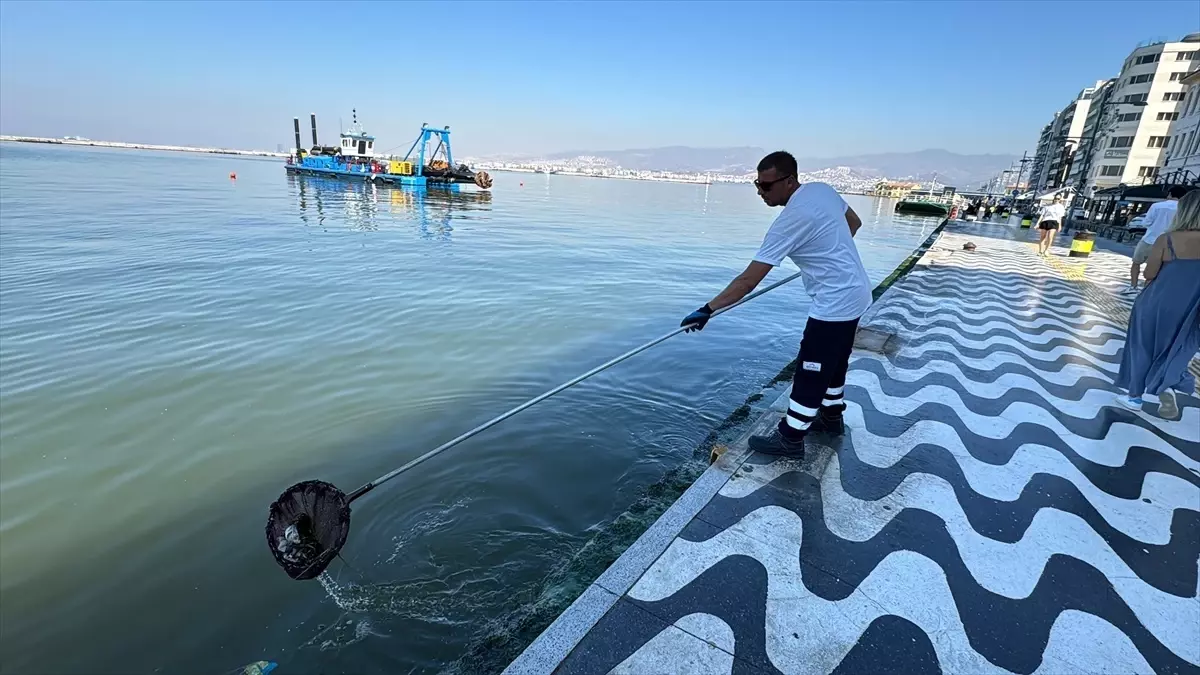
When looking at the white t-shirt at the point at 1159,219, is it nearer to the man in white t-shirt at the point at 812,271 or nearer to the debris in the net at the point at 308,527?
the man in white t-shirt at the point at 812,271

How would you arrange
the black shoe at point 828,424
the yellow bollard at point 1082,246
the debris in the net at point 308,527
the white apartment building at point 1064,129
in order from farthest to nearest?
the white apartment building at point 1064,129 < the yellow bollard at point 1082,246 < the black shoe at point 828,424 < the debris in the net at point 308,527

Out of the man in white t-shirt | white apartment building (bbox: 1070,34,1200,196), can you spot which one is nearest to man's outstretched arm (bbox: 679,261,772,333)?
the man in white t-shirt

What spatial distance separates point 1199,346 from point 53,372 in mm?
10584

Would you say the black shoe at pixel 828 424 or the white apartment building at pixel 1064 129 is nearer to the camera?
the black shoe at pixel 828 424

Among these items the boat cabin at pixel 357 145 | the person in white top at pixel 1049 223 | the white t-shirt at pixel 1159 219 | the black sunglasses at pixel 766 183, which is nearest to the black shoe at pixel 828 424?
the black sunglasses at pixel 766 183

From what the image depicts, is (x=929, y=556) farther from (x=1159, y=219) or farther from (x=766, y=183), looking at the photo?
(x=1159, y=219)

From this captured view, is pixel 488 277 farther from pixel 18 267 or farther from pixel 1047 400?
pixel 1047 400

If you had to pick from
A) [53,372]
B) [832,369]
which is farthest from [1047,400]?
[53,372]

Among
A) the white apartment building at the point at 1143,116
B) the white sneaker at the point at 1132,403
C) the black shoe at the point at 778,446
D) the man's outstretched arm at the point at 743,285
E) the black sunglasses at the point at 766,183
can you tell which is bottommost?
the black shoe at the point at 778,446

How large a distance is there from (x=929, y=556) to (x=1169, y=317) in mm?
3071

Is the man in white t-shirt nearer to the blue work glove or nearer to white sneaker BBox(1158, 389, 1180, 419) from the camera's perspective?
the blue work glove

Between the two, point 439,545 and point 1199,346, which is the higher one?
point 1199,346

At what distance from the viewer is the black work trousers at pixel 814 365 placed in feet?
9.78

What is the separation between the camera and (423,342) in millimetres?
7395
